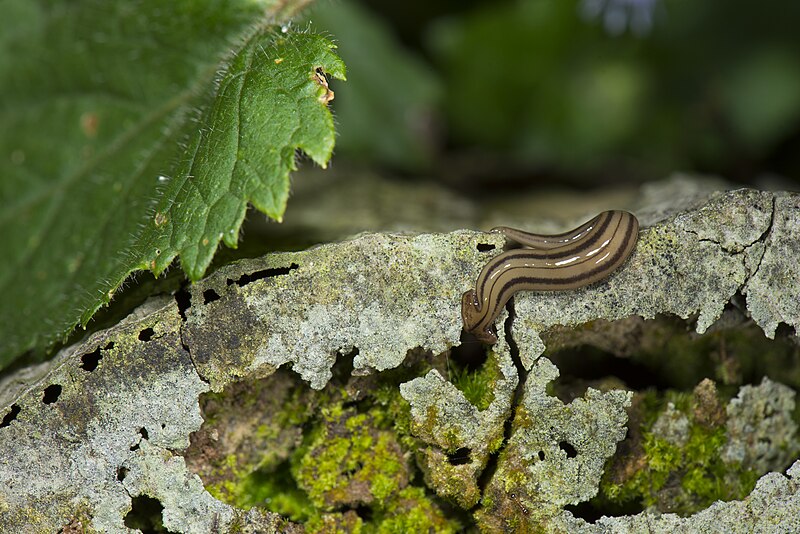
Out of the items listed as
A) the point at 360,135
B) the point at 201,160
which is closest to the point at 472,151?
the point at 360,135

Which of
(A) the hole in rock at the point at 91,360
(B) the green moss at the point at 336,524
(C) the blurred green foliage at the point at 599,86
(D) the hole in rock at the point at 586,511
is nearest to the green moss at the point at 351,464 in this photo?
(B) the green moss at the point at 336,524

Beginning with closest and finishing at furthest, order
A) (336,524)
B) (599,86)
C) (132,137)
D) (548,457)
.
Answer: (548,457) → (336,524) → (132,137) → (599,86)

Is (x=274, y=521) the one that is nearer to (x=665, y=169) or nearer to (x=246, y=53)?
(x=246, y=53)

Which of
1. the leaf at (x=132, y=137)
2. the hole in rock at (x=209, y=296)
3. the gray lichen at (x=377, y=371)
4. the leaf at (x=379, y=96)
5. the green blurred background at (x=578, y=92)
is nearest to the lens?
the gray lichen at (x=377, y=371)

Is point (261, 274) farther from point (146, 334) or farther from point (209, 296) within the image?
point (146, 334)

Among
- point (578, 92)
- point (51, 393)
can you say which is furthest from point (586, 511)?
point (578, 92)

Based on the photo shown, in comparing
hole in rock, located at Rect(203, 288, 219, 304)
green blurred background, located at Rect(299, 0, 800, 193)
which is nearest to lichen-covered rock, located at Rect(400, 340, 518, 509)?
hole in rock, located at Rect(203, 288, 219, 304)

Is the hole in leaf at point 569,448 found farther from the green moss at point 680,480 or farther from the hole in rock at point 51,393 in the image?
the hole in rock at point 51,393
